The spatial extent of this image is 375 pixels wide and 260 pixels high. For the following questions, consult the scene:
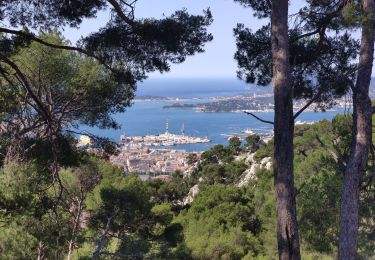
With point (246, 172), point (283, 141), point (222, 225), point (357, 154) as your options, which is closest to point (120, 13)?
point (283, 141)

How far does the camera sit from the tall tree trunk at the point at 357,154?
9.48 ft

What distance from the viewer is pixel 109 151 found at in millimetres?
5379

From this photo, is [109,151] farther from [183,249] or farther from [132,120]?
[132,120]

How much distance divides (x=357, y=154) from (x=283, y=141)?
2.69ft

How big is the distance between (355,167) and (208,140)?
37.3m

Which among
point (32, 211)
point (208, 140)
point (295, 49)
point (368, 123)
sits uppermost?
point (295, 49)

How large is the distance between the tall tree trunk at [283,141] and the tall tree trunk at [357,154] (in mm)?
721

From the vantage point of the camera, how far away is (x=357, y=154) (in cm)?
289

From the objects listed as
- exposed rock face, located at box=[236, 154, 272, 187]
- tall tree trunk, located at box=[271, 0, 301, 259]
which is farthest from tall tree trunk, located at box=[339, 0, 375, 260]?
exposed rock face, located at box=[236, 154, 272, 187]

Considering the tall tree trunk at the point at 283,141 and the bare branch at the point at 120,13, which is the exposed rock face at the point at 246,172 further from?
the tall tree trunk at the point at 283,141

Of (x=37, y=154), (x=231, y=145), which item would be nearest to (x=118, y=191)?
(x=37, y=154)

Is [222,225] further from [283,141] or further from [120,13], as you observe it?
[283,141]

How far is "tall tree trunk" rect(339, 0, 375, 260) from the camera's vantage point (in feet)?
9.48

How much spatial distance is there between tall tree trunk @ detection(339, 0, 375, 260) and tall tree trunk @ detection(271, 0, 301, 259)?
72cm
